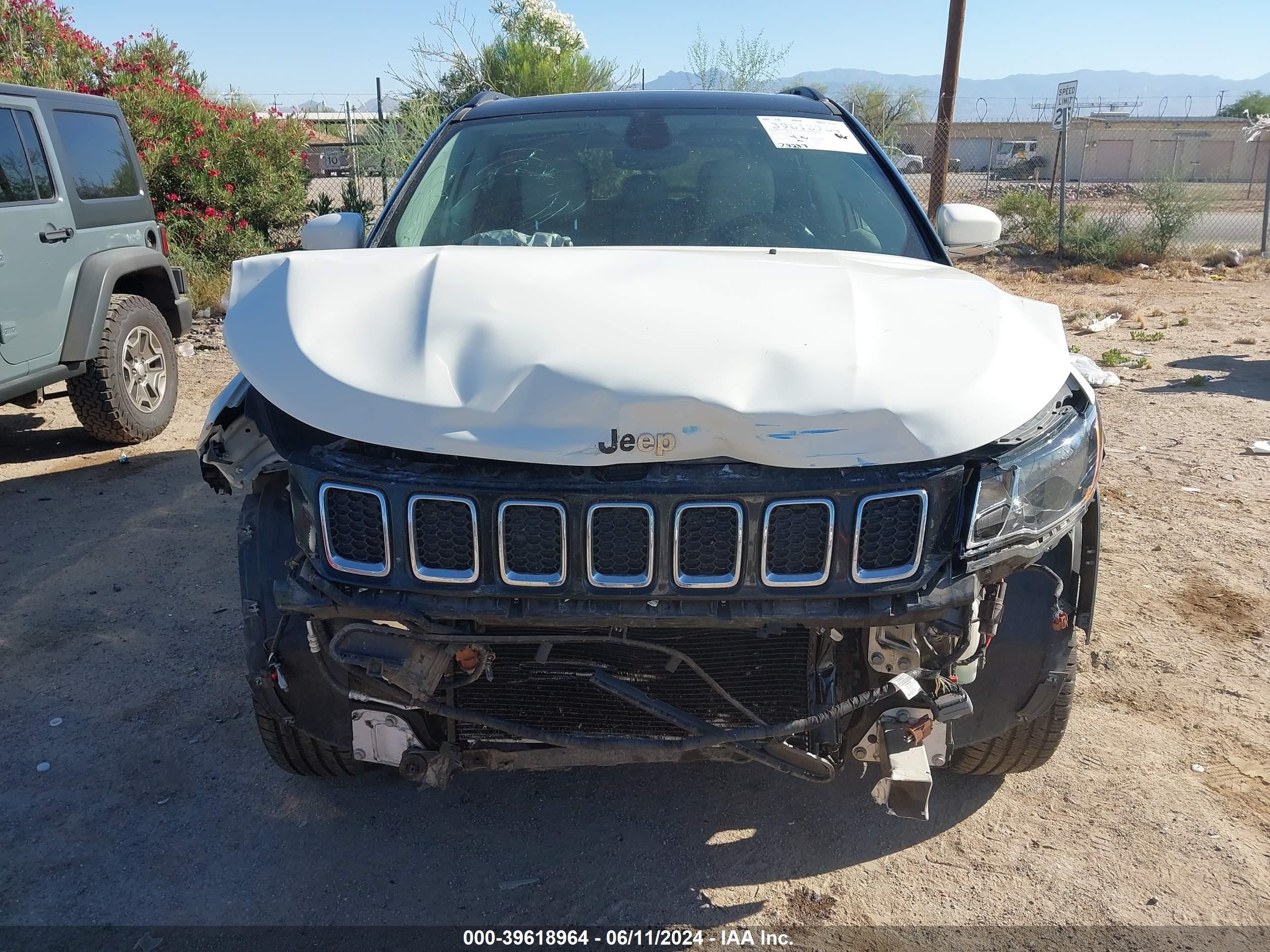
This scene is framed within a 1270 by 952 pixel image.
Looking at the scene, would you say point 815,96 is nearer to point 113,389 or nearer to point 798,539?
point 798,539

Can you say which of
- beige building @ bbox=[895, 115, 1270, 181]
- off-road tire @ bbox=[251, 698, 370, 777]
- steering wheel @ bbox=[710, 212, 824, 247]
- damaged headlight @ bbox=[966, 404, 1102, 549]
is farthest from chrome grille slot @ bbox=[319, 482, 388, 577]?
beige building @ bbox=[895, 115, 1270, 181]

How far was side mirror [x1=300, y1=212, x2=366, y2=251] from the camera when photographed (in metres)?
3.32

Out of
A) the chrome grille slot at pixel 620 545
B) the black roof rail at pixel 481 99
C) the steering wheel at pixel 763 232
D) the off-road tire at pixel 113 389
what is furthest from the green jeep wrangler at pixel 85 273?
the chrome grille slot at pixel 620 545

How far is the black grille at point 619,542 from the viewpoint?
189 centimetres

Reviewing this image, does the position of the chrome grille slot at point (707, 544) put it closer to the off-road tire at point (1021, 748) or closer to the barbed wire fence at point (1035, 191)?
the off-road tire at point (1021, 748)

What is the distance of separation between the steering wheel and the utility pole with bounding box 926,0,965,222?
438 inches

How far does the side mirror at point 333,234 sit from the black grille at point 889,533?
2.21m

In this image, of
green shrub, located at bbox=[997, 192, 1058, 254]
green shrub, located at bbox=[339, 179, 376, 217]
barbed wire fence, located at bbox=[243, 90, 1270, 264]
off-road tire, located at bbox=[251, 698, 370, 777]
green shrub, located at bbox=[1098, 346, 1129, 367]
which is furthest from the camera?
green shrub, located at bbox=[997, 192, 1058, 254]

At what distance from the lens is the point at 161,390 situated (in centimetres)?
630

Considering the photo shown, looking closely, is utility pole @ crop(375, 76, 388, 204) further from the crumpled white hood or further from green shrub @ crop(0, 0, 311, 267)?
the crumpled white hood

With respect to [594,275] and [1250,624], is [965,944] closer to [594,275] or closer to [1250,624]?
[594,275]

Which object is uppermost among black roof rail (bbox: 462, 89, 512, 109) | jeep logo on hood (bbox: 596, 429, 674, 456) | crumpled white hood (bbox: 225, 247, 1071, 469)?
black roof rail (bbox: 462, 89, 512, 109)

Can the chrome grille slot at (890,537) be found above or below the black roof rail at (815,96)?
below

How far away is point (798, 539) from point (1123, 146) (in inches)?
1707
